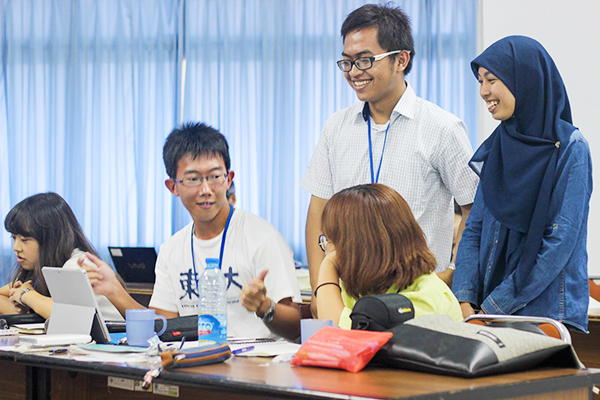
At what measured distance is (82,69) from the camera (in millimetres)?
5125

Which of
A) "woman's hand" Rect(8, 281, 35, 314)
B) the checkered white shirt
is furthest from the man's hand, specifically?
"woman's hand" Rect(8, 281, 35, 314)

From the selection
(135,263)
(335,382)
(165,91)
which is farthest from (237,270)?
(165,91)

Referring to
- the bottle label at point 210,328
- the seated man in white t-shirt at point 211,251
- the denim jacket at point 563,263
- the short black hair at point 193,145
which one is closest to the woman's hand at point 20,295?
the seated man in white t-shirt at point 211,251

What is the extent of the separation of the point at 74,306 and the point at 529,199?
4.54 feet

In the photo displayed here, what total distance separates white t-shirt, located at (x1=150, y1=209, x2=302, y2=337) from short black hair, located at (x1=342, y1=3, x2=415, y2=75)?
79cm

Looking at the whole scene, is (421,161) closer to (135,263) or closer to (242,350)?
(242,350)

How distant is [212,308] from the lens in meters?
1.74

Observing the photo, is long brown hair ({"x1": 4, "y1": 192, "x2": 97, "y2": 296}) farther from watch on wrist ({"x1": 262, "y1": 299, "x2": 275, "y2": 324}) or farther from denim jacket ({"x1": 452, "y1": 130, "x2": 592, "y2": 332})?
denim jacket ({"x1": 452, "y1": 130, "x2": 592, "y2": 332})

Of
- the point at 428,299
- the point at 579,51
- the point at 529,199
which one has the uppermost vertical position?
the point at 579,51

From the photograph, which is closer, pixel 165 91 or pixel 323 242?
pixel 323 242

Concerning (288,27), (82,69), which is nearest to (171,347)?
(288,27)

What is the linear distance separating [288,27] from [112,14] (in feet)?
4.56

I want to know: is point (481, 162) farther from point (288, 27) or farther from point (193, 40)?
point (193, 40)

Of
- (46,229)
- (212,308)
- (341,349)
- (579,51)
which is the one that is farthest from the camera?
(579,51)
